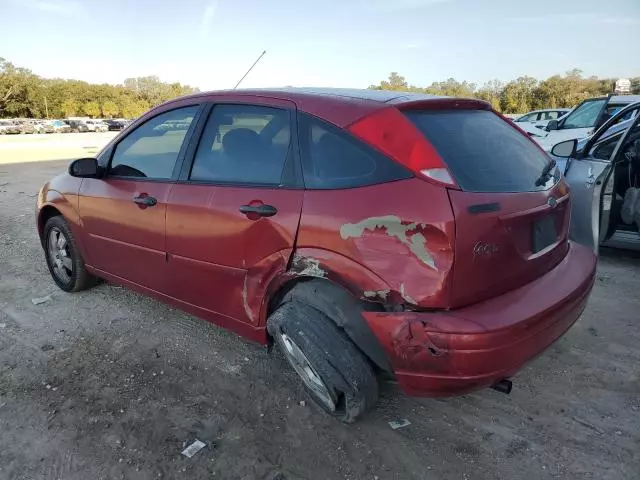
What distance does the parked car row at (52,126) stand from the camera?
142 ft

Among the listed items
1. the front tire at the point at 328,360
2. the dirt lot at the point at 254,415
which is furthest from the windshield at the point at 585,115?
the front tire at the point at 328,360

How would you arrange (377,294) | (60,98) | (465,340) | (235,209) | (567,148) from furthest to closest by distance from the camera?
(60,98) < (567,148) < (235,209) < (377,294) < (465,340)

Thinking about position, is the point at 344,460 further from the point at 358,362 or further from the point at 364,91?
the point at 364,91

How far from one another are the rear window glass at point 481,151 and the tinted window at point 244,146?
74 cm

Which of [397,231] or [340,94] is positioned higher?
[340,94]

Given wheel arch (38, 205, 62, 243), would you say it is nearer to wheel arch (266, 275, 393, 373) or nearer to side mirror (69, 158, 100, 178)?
side mirror (69, 158, 100, 178)

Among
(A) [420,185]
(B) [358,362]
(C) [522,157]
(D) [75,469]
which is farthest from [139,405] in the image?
(C) [522,157]

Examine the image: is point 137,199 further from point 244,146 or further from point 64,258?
point 64,258

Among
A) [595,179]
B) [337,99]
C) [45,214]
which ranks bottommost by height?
[45,214]

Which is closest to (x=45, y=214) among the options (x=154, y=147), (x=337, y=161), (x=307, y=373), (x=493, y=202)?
(x=154, y=147)

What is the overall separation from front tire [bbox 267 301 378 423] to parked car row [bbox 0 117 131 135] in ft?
151

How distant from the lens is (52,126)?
153 ft

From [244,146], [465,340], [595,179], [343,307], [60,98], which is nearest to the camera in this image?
[465,340]

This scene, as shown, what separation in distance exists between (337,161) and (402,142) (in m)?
0.33
